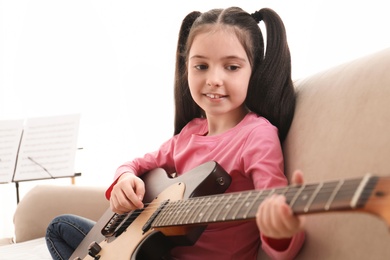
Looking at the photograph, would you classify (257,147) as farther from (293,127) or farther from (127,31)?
(127,31)

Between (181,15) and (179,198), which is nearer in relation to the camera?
(179,198)

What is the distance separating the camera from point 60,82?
11.3 feet

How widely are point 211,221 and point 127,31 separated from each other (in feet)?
8.43

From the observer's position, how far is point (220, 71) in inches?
47.3

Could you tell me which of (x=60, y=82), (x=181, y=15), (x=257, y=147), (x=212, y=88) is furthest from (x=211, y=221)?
(x=60, y=82)

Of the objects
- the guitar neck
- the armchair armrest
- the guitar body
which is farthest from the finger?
the armchair armrest

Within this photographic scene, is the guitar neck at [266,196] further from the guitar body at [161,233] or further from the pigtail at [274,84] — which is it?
the pigtail at [274,84]

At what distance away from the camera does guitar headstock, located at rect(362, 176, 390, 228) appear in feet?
1.77

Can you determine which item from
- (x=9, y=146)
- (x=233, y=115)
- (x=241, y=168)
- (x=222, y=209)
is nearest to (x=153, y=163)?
(x=233, y=115)

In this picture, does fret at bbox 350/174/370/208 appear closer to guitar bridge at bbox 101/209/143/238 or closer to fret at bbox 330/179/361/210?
fret at bbox 330/179/361/210

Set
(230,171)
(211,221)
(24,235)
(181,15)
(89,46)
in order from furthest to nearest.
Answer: (89,46) → (181,15) → (24,235) → (230,171) → (211,221)

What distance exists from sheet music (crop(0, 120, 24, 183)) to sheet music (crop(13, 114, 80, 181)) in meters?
0.03

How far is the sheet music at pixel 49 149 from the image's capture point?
2.61m

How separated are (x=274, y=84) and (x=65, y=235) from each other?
747mm
